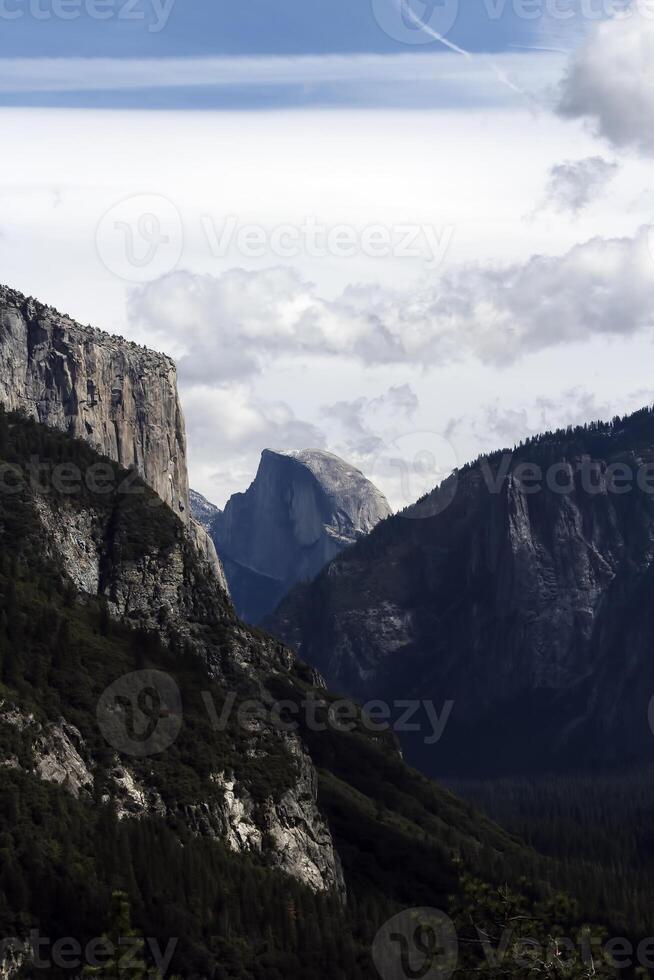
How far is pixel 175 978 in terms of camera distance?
107375mm

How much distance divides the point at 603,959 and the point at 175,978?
35.5 metres

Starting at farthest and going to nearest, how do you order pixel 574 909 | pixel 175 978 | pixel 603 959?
1. pixel 175 978
2. pixel 574 909
3. pixel 603 959

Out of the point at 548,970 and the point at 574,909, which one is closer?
the point at 548,970

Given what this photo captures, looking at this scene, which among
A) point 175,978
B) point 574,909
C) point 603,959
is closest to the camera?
point 603,959

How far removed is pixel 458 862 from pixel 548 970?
11012 mm

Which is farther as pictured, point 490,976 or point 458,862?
point 458,862

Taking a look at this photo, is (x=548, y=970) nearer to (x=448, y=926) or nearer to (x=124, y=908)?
(x=448, y=926)

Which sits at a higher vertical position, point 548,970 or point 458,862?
point 458,862

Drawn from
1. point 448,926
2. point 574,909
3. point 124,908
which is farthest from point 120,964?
point 574,909

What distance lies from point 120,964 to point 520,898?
21.1 metres

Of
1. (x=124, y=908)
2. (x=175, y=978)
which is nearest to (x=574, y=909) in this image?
(x=124, y=908)

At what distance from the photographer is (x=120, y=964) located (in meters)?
88.2

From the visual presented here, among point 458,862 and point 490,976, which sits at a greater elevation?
point 458,862

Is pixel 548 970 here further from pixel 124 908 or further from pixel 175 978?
pixel 175 978
